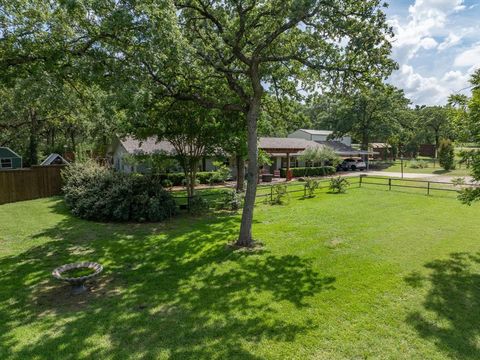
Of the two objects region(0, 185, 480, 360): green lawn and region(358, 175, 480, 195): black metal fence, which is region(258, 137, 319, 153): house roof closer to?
region(358, 175, 480, 195): black metal fence

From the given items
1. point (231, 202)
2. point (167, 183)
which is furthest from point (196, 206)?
point (167, 183)

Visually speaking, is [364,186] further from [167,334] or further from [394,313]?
[167,334]

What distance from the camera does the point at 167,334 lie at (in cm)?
455

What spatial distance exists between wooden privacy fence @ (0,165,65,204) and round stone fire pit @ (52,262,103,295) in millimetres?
11336

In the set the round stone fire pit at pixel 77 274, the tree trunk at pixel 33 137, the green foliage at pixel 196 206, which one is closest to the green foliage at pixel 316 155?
the green foliage at pixel 196 206

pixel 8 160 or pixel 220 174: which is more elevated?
pixel 8 160

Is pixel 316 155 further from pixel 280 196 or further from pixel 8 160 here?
pixel 8 160

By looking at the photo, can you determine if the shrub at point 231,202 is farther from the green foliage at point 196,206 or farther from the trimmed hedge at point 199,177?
the trimmed hedge at point 199,177

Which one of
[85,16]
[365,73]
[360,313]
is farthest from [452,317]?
[85,16]

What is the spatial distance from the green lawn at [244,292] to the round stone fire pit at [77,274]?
23 centimetres

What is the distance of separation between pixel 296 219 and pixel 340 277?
5.73 m

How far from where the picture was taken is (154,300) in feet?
18.7

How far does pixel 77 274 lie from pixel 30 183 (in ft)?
40.6

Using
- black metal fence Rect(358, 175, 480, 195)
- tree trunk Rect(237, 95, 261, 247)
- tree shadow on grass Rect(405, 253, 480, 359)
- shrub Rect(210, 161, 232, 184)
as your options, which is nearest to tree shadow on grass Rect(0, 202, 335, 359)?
tree trunk Rect(237, 95, 261, 247)
